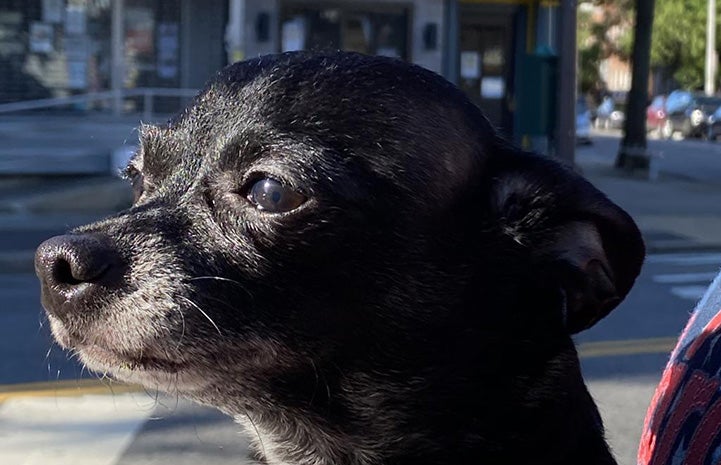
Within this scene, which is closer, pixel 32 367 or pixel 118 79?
pixel 32 367

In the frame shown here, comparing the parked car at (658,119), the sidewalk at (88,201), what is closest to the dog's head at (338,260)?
the sidewalk at (88,201)

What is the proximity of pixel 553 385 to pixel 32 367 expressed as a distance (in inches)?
186

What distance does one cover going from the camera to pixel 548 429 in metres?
2.03

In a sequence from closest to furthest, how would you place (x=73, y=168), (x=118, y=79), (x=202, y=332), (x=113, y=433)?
1. (x=202, y=332)
2. (x=113, y=433)
3. (x=73, y=168)
4. (x=118, y=79)

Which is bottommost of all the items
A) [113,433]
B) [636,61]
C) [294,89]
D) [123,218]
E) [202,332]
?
[113,433]

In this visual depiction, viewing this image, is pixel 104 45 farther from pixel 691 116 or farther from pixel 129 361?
pixel 691 116

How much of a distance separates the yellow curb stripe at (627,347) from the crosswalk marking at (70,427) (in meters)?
2.83

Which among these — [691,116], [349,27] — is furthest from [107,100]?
[691,116]

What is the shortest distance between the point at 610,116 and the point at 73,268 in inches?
2048

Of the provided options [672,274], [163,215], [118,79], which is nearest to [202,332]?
[163,215]

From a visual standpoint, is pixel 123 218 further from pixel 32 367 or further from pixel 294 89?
pixel 32 367

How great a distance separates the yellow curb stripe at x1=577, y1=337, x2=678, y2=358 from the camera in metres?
6.64

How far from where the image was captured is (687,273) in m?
10.0

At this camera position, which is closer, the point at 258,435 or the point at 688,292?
the point at 258,435
